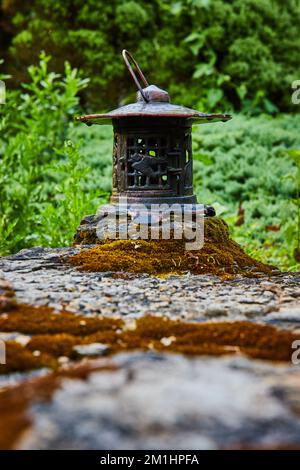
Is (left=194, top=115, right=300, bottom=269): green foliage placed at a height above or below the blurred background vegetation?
below

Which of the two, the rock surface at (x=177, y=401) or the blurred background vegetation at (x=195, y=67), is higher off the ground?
the blurred background vegetation at (x=195, y=67)

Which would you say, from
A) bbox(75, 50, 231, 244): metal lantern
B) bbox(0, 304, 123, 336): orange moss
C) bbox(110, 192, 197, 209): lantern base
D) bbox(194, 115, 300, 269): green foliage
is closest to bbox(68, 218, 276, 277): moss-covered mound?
bbox(75, 50, 231, 244): metal lantern

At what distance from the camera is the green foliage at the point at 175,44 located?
9469mm

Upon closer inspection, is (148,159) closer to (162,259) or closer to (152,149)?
(152,149)

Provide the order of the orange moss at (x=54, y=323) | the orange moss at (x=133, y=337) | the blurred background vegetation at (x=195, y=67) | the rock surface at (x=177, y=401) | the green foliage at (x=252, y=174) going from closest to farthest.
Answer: the rock surface at (x=177, y=401) < the orange moss at (x=133, y=337) < the orange moss at (x=54, y=323) < the green foliage at (x=252, y=174) < the blurred background vegetation at (x=195, y=67)

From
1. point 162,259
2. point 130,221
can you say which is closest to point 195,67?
point 130,221

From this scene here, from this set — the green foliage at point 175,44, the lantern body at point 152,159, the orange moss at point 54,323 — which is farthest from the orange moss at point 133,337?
the green foliage at point 175,44

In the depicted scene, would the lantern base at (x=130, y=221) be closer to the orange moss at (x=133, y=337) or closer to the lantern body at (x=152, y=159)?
the lantern body at (x=152, y=159)

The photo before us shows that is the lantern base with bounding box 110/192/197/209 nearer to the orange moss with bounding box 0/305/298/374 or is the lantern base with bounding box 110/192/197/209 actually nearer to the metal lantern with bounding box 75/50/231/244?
the metal lantern with bounding box 75/50/231/244

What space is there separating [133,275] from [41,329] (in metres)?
1.13

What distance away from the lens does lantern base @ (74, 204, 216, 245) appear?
4.22 meters

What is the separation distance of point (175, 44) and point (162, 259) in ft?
22.7

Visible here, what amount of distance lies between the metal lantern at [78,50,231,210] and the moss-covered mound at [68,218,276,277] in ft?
1.43

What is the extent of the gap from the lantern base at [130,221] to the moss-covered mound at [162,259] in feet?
0.35
